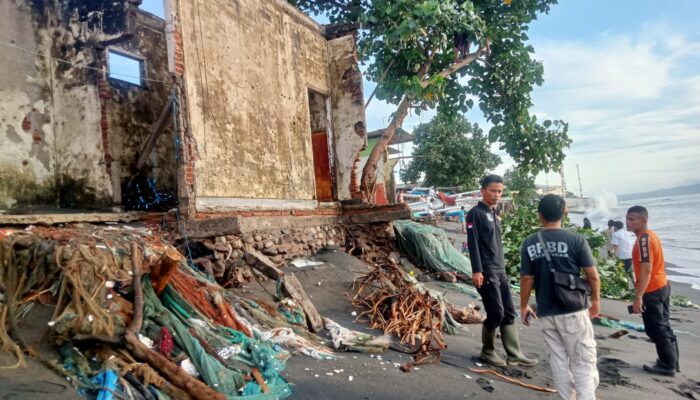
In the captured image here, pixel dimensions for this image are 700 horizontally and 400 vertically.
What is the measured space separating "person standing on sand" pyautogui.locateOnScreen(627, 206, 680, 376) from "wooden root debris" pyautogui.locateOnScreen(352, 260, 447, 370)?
6.91 feet

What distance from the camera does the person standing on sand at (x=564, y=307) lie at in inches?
132

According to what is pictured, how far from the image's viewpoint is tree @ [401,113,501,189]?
83.6ft

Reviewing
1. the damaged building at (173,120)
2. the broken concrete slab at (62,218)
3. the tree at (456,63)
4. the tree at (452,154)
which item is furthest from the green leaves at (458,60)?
the tree at (452,154)

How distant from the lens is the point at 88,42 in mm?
7883

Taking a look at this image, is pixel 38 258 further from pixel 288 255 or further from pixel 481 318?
pixel 481 318

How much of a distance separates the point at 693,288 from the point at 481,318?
31.5ft

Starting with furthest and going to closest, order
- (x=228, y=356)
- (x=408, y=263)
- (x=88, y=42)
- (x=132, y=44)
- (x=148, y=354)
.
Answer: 1. (x=408, y=263)
2. (x=132, y=44)
3. (x=88, y=42)
4. (x=228, y=356)
5. (x=148, y=354)

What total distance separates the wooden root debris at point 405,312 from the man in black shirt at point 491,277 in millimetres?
590

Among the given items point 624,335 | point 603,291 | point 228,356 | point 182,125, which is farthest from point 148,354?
point 603,291

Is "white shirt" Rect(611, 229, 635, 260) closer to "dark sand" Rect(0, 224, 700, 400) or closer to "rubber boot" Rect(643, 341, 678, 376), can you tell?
"dark sand" Rect(0, 224, 700, 400)

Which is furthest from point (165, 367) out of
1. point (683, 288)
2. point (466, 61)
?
point (683, 288)

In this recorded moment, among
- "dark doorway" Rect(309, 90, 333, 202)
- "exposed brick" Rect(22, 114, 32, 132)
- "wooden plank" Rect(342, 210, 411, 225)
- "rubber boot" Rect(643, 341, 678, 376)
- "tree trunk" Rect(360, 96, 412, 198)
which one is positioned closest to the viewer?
"rubber boot" Rect(643, 341, 678, 376)

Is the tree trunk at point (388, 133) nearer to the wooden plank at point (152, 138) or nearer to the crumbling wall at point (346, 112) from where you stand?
the crumbling wall at point (346, 112)

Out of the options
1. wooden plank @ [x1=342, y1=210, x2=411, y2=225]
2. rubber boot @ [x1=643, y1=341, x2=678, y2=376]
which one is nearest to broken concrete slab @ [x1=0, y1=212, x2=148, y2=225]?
wooden plank @ [x1=342, y1=210, x2=411, y2=225]
